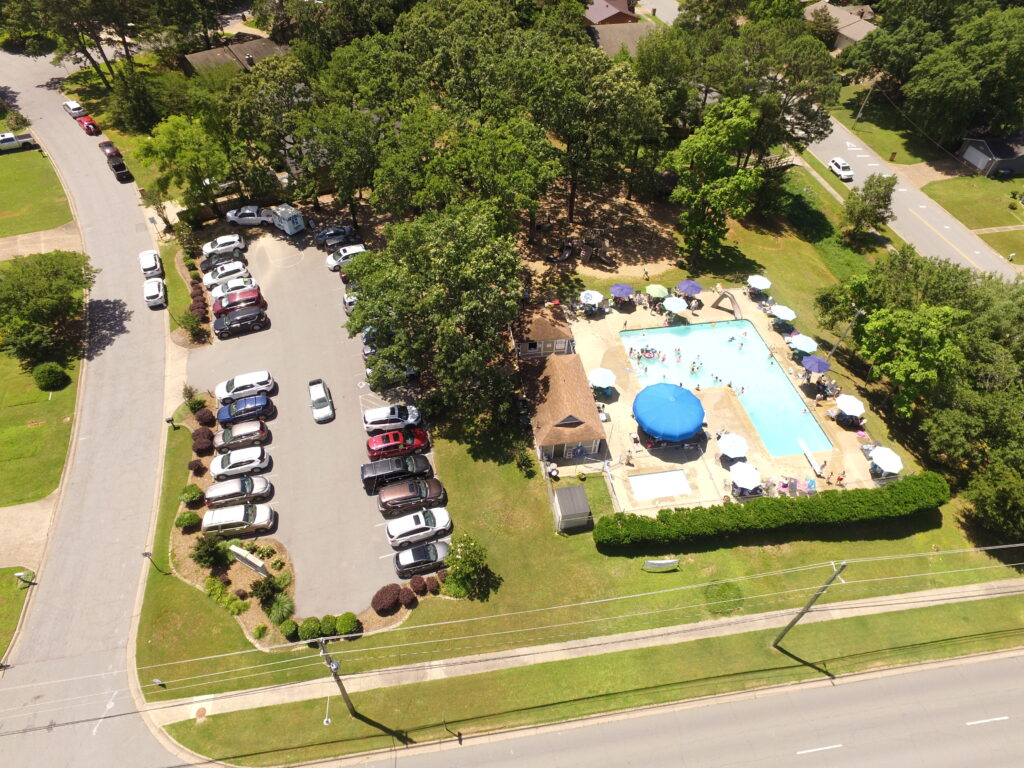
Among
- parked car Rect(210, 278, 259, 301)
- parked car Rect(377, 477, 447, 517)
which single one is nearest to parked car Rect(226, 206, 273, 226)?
parked car Rect(210, 278, 259, 301)

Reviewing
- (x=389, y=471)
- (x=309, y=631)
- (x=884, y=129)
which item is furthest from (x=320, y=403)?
(x=884, y=129)

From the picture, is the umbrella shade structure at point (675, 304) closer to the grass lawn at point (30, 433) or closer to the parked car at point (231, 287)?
the parked car at point (231, 287)

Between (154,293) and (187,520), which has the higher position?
(154,293)

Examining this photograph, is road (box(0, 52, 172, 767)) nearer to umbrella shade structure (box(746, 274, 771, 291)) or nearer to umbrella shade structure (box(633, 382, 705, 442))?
umbrella shade structure (box(633, 382, 705, 442))

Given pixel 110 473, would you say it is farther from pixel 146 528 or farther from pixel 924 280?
pixel 924 280

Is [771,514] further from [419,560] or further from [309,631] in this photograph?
[309,631]

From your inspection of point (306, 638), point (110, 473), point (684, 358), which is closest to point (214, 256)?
point (110, 473)
